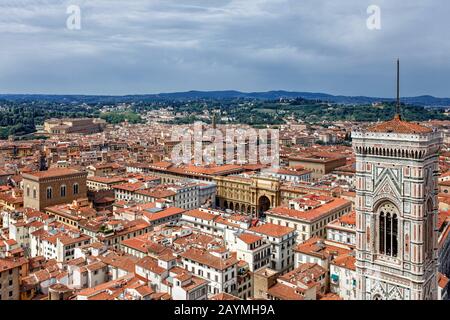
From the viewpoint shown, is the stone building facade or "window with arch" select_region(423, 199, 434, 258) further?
the stone building facade

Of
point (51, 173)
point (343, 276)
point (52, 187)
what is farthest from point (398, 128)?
point (51, 173)

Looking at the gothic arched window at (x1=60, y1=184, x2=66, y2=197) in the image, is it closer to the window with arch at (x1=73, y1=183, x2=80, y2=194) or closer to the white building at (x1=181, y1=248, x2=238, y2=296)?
the window with arch at (x1=73, y1=183, x2=80, y2=194)

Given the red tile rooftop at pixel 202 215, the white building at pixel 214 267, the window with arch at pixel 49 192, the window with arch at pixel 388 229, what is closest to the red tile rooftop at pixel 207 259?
the white building at pixel 214 267

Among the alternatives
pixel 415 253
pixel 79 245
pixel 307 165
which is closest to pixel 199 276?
pixel 79 245

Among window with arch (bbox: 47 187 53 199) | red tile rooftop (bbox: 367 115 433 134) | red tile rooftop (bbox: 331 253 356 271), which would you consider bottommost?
red tile rooftop (bbox: 331 253 356 271)

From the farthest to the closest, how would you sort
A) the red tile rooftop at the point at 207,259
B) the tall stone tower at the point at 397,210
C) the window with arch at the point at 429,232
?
the red tile rooftop at the point at 207,259 < the window with arch at the point at 429,232 < the tall stone tower at the point at 397,210

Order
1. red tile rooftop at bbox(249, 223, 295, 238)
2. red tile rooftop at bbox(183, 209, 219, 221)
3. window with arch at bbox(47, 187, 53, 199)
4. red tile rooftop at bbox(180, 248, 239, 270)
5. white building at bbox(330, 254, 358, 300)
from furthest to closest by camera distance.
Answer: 1. window with arch at bbox(47, 187, 53, 199)
2. red tile rooftop at bbox(183, 209, 219, 221)
3. red tile rooftop at bbox(249, 223, 295, 238)
4. red tile rooftop at bbox(180, 248, 239, 270)
5. white building at bbox(330, 254, 358, 300)

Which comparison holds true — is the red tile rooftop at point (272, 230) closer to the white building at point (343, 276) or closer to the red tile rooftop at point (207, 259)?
the red tile rooftop at point (207, 259)

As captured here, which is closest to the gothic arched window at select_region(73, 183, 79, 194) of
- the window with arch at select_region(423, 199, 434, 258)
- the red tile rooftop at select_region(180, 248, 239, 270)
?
the red tile rooftop at select_region(180, 248, 239, 270)
